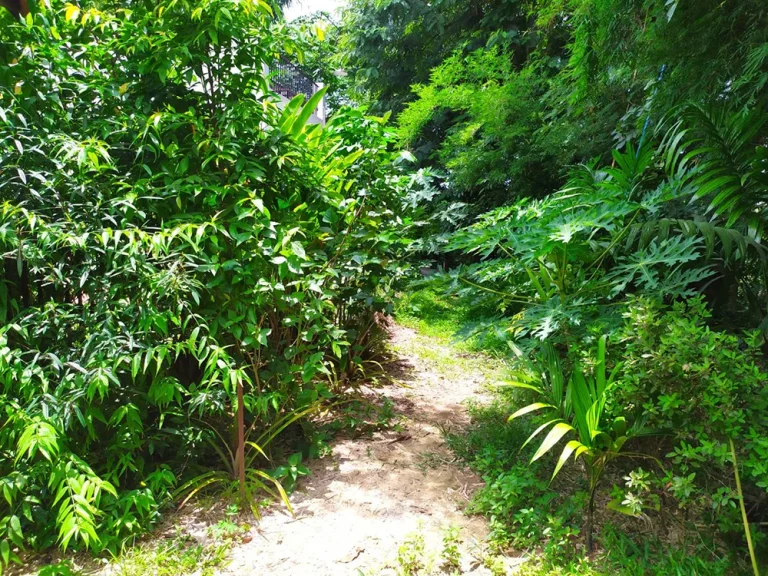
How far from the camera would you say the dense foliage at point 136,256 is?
1.55 m

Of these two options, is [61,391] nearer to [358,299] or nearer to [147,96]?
[147,96]

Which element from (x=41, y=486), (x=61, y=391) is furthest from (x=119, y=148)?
(x=41, y=486)

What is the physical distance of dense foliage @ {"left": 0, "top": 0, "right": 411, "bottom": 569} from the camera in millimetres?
1548

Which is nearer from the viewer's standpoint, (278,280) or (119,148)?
(119,148)

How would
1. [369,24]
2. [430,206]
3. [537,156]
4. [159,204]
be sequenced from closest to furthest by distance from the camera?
1. [159,204]
2. [537,156]
3. [430,206]
4. [369,24]

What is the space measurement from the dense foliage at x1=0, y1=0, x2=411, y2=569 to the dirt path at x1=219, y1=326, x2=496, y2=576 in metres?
0.22

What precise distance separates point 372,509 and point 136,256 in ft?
4.30

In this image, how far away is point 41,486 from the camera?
64.0 inches

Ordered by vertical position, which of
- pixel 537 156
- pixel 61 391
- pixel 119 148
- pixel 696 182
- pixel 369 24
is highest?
pixel 369 24

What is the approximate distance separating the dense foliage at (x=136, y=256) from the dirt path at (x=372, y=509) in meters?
0.22

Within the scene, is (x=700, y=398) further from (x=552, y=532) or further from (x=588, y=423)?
(x=552, y=532)

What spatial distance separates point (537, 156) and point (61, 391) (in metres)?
4.22

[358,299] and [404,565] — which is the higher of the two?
[358,299]

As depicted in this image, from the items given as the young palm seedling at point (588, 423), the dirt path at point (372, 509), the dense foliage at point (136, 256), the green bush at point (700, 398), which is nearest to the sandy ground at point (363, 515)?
the dirt path at point (372, 509)
